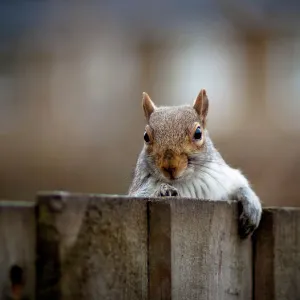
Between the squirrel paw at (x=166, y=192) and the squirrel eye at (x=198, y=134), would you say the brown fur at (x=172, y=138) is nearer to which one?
the squirrel eye at (x=198, y=134)

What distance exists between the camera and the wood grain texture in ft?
3.61

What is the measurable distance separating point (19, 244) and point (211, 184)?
96 cm

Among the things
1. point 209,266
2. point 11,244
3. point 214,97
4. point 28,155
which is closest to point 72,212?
point 11,244

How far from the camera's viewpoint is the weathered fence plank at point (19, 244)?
1097 millimetres

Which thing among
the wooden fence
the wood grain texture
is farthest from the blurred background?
the wood grain texture

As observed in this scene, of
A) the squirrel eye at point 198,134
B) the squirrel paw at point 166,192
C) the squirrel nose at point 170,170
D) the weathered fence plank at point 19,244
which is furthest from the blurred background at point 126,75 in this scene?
the weathered fence plank at point 19,244

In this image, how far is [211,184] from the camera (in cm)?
201

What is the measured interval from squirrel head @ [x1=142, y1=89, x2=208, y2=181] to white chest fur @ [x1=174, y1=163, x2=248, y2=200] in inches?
1.7

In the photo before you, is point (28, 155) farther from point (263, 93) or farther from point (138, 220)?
point (138, 220)

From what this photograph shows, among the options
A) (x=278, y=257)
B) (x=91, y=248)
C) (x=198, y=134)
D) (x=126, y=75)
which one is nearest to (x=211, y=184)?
(x=198, y=134)

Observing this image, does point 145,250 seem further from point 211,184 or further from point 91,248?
point 211,184

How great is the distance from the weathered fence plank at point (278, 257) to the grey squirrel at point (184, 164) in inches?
5.5

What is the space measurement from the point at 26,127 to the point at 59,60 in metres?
0.58

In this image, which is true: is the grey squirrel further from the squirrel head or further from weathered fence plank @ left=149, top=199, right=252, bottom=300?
weathered fence plank @ left=149, top=199, right=252, bottom=300
